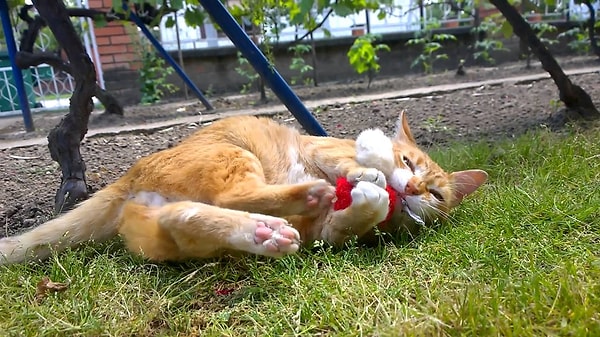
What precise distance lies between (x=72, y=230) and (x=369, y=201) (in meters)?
1.22

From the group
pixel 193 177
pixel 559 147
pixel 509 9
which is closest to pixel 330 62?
pixel 509 9

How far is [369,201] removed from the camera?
5.89 feet

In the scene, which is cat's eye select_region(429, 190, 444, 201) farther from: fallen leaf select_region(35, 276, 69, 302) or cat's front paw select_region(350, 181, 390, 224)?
fallen leaf select_region(35, 276, 69, 302)

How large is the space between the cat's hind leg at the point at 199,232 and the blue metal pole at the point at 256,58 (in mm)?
1275

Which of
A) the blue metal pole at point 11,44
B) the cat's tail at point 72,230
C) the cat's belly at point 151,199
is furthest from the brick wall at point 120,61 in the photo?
the cat's belly at point 151,199

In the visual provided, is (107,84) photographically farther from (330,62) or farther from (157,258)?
(157,258)

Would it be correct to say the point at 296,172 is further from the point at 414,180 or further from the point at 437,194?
the point at 437,194

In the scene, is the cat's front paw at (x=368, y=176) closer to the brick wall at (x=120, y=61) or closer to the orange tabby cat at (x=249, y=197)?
the orange tabby cat at (x=249, y=197)

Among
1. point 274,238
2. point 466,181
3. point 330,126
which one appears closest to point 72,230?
point 274,238

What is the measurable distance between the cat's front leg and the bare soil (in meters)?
1.55

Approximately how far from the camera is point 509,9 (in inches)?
147

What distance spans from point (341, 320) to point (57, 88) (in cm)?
812

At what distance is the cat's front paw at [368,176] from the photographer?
1.96 metres

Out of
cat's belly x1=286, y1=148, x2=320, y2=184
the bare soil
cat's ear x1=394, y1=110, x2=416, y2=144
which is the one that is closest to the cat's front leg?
cat's belly x1=286, y1=148, x2=320, y2=184
